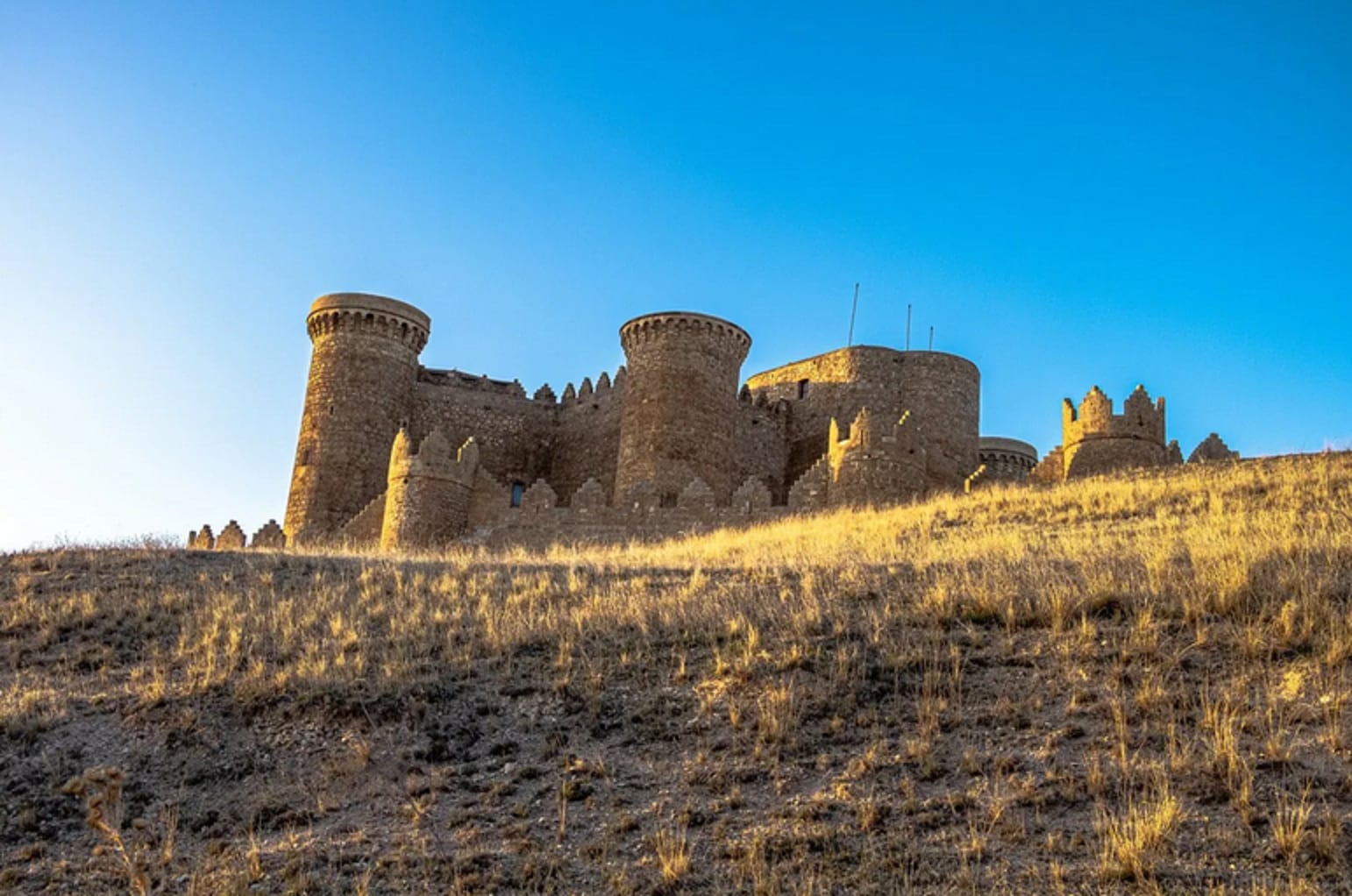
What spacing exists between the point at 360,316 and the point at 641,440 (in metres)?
8.60

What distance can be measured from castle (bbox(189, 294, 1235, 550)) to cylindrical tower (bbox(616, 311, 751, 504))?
46mm

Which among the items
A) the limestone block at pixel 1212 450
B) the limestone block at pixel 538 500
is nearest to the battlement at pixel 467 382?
the limestone block at pixel 538 500

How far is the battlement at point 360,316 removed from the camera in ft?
112

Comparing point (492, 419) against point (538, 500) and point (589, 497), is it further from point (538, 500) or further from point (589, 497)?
point (589, 497)

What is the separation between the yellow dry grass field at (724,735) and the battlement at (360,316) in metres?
20.6

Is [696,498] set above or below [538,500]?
above

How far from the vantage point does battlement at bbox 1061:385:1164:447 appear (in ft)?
90.5

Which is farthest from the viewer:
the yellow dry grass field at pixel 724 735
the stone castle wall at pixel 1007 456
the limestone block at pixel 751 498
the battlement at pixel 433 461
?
the stone castle wall at pixel 1007 456

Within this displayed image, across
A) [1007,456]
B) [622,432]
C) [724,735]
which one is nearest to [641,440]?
[622,432]

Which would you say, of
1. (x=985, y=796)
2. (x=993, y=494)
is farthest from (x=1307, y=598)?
(x=993, y=494)

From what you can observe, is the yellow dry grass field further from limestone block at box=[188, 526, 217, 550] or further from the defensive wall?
limestone block at box=[188, 526, 217, 550]

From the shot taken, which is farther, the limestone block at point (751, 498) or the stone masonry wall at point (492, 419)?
the stone masonry wall at point (492, 419)

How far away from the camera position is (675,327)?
3216 cm

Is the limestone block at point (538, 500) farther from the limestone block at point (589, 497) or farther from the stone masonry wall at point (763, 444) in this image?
the stone masonry wall at point (763, 444)
